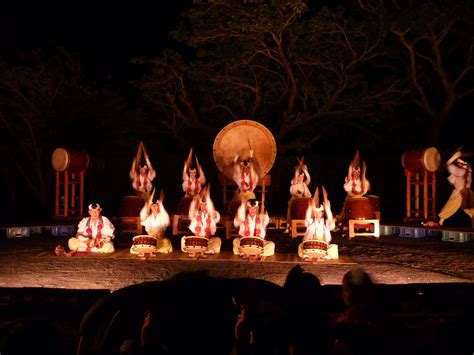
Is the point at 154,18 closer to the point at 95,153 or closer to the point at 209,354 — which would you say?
the point at 95,153

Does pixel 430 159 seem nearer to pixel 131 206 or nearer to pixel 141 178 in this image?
pixel 141 178

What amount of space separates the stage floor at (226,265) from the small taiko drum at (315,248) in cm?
11

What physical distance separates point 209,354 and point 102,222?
5760 millimetres

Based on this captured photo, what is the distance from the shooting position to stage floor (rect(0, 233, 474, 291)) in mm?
5945

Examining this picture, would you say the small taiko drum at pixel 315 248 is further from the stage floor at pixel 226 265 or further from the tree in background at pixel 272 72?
the tree in background at pixel 272 72

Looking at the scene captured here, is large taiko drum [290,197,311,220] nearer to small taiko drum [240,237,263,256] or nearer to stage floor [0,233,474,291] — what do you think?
stage floor [0,233,474,291]

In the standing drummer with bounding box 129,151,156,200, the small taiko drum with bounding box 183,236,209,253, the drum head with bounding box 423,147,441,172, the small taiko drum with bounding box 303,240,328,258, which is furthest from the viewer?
the drum head with bounding box 423,147,441,172

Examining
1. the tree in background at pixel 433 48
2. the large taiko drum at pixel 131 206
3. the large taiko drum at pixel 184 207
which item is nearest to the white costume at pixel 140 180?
the large taiko drum at pixel 131 206

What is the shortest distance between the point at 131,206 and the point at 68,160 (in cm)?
170

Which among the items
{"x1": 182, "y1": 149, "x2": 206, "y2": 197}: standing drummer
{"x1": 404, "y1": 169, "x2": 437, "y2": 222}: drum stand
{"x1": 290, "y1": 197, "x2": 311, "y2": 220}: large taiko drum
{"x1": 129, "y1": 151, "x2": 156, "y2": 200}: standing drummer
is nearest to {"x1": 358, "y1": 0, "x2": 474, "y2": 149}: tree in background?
{"x1": 404, "y1": 169, "x2": 437, "y2": 222}: drum stand

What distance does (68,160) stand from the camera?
10.7 meters

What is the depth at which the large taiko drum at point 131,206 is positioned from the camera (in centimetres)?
992

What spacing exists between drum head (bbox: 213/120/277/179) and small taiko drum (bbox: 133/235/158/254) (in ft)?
11.8

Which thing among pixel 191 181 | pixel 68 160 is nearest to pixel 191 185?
pixel 191 181
